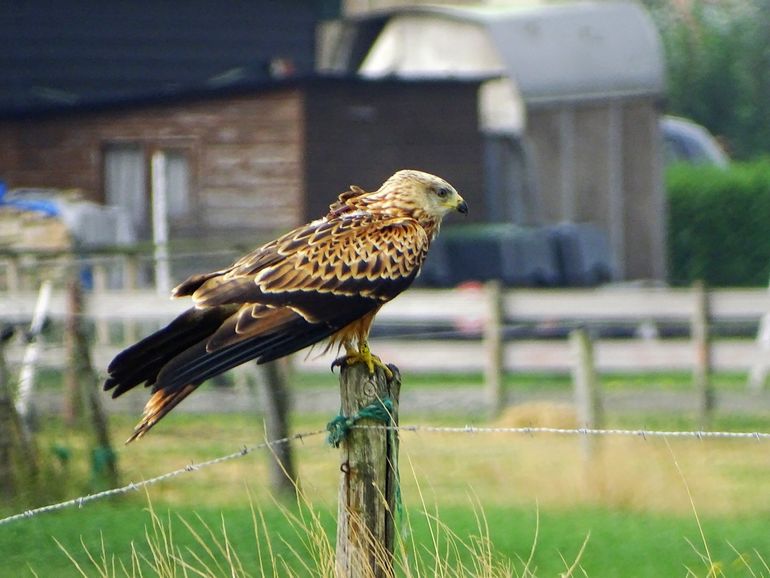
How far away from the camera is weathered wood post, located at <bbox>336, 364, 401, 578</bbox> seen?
5273 millimetres

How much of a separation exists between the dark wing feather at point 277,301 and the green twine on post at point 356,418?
0.50 m

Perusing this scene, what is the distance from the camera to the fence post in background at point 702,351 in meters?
14.2

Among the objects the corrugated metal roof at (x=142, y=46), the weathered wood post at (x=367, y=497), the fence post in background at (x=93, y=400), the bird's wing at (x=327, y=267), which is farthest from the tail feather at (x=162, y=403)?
the corrugated metal roof at (x=142, y=46)

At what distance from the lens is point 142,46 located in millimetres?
28453

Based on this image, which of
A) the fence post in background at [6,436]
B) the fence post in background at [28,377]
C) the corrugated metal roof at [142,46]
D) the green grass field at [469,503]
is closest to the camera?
the green grass field at [469,503]

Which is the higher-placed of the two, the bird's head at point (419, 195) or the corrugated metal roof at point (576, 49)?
the corrugated metal roof at point (576, 49)

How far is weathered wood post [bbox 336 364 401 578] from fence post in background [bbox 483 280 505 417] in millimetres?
9100

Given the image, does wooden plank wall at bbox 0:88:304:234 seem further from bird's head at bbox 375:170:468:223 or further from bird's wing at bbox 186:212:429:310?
bird's wing at bbox 186:212:429:310

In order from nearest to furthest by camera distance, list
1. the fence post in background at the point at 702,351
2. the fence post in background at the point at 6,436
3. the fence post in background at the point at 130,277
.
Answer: the fence post in background at the point at 6,436, the fence post in background at the point at 702,351, the fence post in background at the point at 130,277

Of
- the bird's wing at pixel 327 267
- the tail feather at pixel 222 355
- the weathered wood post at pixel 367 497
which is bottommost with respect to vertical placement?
the weathered wood post at pixel 367 497

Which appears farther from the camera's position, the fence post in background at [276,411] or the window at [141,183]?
the window at [141,183]

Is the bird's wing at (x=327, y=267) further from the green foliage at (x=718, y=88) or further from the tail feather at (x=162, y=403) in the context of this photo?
the green foliage at (x=718, y=88)

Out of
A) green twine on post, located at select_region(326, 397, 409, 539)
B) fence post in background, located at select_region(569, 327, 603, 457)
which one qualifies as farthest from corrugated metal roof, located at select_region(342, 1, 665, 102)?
green twine on post, located at select_region(326, 397, 409, 539)

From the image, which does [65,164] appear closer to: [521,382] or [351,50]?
[351,50]
